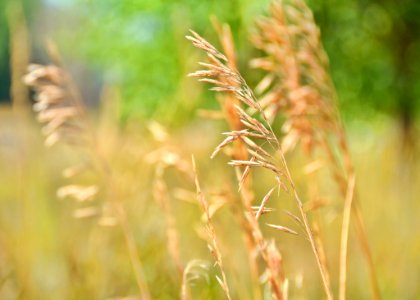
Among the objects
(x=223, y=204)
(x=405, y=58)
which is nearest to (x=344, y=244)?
(x=223, y=204)

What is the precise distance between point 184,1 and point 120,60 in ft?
5.67

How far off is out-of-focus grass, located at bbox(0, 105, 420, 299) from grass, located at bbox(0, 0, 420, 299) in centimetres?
1

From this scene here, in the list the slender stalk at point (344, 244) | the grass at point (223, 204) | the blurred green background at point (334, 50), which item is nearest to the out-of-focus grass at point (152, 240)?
the grass at point (223, 204)

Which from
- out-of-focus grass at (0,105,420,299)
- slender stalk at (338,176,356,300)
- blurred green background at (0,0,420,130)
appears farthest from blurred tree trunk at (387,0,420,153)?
slender stalk at (338,176,356,300)

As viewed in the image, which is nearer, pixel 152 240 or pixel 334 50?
pixel 152 240

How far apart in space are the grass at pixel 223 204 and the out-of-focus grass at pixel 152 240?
0.4 inches

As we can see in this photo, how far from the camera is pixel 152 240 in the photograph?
2.64 m

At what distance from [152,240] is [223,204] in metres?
1.25

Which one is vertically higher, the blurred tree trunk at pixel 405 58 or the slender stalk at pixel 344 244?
the slender stalk at pixel 344 244

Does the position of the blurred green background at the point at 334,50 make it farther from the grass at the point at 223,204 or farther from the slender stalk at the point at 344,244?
the slender stalk at the point at 344,244

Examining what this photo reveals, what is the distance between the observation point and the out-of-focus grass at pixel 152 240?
7.88 ft

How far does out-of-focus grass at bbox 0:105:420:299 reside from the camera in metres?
2.40

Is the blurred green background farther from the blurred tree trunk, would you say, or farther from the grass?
the grass

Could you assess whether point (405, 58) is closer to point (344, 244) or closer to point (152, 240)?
point (152, 240)
